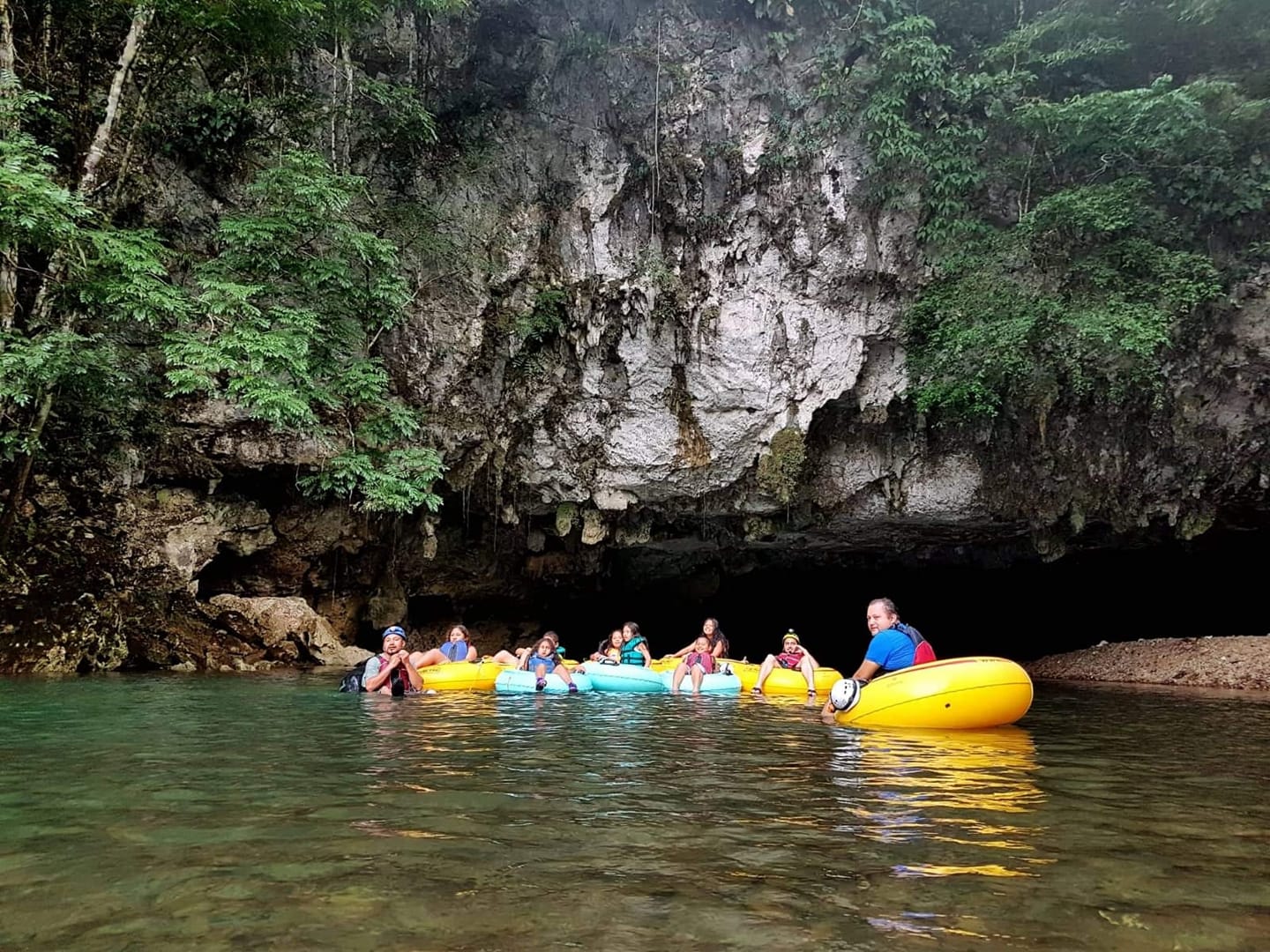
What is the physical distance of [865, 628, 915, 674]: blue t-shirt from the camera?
628cm

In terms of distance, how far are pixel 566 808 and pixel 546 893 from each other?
1022 millimetres

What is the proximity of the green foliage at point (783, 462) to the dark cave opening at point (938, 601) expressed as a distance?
464cm

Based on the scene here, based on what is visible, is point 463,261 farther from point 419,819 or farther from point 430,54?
point 419,819

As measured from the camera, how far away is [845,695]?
20.3 ft

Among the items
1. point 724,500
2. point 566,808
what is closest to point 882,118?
point 724,500

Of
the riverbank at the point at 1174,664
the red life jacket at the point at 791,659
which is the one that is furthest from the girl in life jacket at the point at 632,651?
the riverbank at the point at 1174,664

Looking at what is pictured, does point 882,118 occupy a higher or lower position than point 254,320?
higher

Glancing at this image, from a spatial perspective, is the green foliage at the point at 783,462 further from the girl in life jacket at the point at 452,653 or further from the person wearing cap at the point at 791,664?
the girl in life jacket at the point at 452,653

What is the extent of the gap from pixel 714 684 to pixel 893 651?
3.39m

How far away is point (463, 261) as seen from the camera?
527 inches

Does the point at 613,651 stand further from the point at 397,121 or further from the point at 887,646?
the point at 397,121

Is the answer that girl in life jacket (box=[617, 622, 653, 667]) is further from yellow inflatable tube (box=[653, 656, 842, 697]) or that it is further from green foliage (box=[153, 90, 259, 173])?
green foliage (box=[153, 90, 259, 173])

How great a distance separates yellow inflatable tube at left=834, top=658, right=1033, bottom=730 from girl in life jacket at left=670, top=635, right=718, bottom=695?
3.52 meters

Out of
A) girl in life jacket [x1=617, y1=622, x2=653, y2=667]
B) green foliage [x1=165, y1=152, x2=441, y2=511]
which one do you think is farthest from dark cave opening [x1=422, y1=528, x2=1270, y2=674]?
girl in life jacket [x1=617, y1=622, x2=653, y2=667]
